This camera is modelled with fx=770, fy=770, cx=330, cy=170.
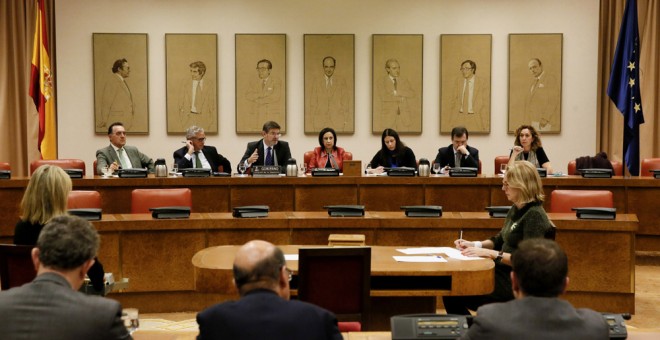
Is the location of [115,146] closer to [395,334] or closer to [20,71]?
[20,71]

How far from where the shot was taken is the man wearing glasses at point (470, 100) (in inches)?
409

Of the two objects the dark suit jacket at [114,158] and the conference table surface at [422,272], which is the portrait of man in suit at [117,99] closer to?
the dark suit jacket at [114,158]

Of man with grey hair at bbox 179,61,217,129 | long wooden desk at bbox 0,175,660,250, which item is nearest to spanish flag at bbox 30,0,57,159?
man with grey hair at bbox 179,61,217,129

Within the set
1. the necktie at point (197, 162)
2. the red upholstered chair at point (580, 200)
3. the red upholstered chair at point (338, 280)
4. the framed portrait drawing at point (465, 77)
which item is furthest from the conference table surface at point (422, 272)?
the framed portrait drawing at point (465, 77)

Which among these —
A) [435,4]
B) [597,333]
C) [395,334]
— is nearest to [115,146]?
[435,4]

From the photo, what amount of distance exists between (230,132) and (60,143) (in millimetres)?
2283

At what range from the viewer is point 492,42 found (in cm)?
1043

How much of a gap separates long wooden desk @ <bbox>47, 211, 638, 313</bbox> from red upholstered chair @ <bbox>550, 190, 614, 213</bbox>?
0.94 ft

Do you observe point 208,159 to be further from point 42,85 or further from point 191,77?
point 42,85

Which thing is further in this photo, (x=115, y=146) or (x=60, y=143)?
(x=60, y=143)

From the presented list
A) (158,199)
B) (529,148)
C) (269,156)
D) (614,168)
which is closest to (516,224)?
(158,199)

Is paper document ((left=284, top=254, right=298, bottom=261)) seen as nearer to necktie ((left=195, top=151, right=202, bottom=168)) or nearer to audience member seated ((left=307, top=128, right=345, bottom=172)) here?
audience member seated ((left=307, top=128, right=345, bottom=172))

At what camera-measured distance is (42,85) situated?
9016 millimetres

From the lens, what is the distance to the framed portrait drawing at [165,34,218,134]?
33.7ft
